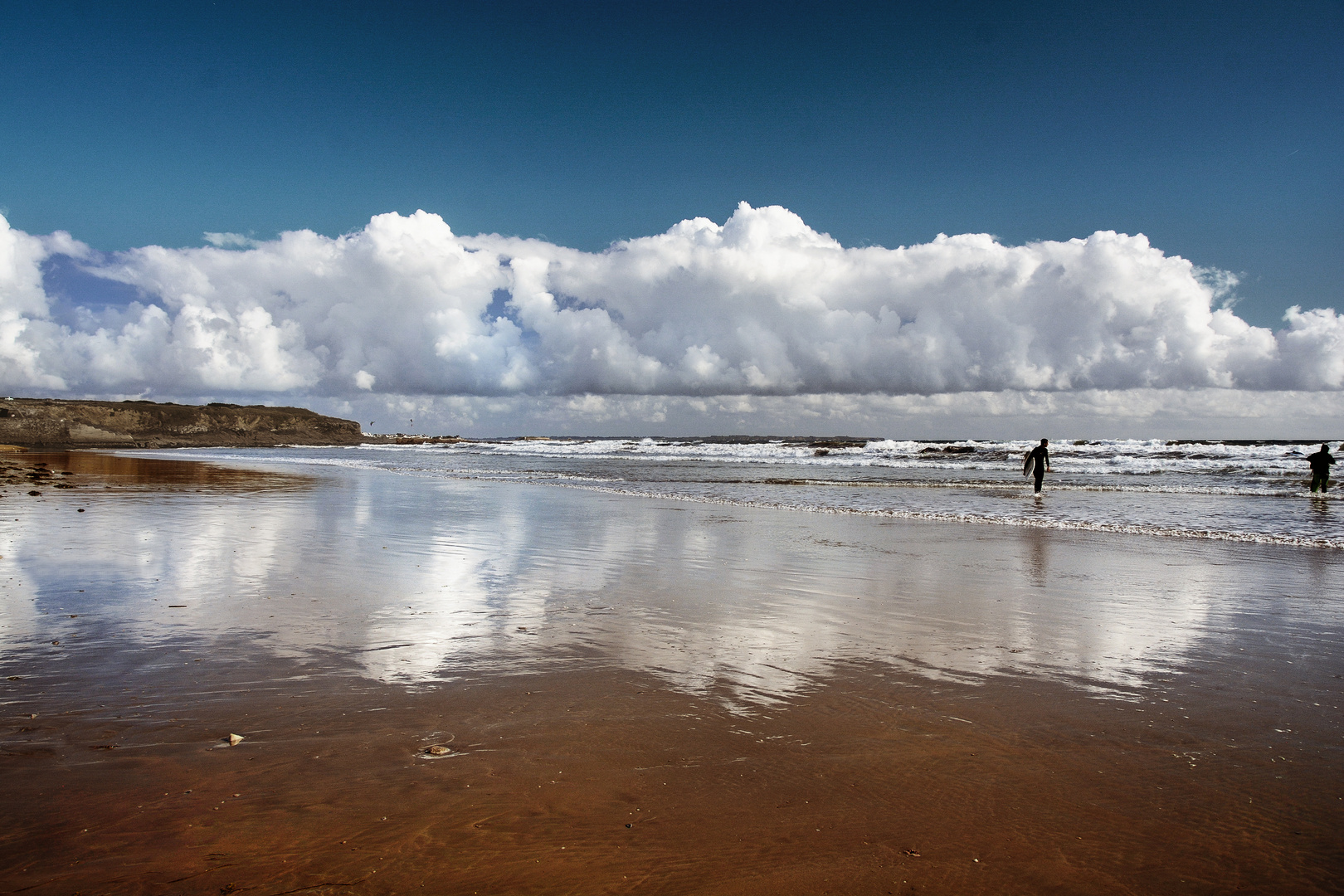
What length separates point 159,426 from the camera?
10412 centimetres

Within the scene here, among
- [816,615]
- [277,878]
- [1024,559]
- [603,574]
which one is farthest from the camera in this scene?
[1024,559]

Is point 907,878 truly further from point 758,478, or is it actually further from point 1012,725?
point 758,478

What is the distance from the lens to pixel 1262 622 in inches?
276

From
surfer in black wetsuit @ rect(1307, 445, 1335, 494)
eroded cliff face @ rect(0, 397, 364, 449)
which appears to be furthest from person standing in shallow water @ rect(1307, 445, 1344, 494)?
eroded cliff face @ rect(0, 397, 364, 449)

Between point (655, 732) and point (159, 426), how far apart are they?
12492 centimetres

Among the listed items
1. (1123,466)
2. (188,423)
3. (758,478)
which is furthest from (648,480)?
(188,423)

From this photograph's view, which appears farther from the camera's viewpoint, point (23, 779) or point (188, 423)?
point (188, 423)

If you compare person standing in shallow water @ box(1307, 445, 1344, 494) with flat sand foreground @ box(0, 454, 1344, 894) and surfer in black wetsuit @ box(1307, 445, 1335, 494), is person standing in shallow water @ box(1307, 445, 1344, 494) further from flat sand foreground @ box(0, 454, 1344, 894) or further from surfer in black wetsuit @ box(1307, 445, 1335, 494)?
flat sand foreground @ box(0, 454, 1344, 894)

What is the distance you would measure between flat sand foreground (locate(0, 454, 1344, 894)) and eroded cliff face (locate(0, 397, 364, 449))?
299 ft

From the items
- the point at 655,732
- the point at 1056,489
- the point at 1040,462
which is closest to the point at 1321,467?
the point at 1056,489

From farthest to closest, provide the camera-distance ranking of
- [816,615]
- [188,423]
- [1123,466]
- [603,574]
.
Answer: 1. [188,423]
2. [1123,466]
3. [603,574]
4. [816,615]

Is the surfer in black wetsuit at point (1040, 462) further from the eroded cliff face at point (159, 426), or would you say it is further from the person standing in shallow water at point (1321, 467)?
the eroded cliff face at point (159, 426)

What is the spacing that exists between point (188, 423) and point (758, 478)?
10812 centimetres

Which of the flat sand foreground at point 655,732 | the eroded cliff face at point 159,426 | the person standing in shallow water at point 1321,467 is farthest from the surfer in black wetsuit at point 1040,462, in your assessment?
the eroded cliff face at point 159,426
